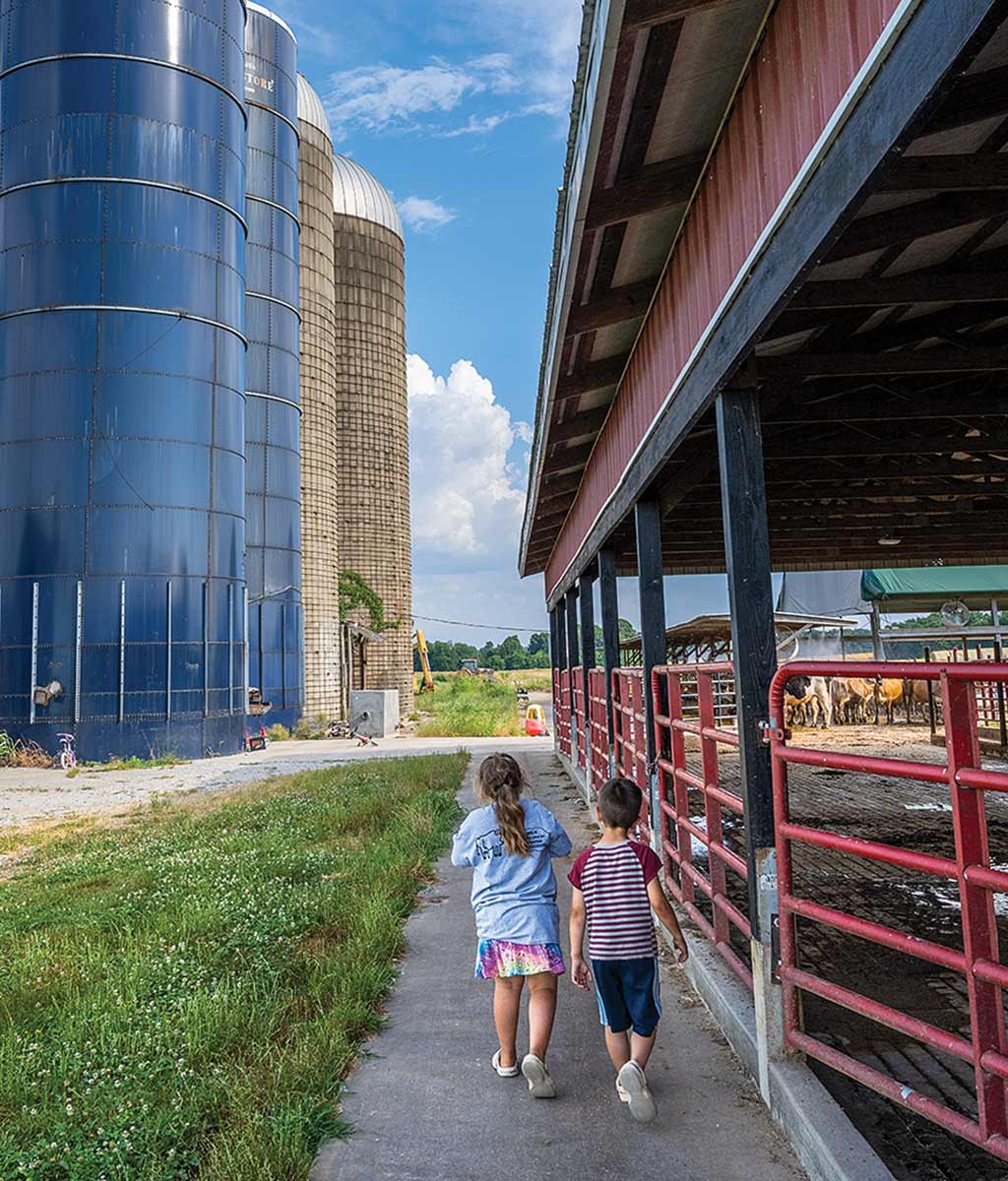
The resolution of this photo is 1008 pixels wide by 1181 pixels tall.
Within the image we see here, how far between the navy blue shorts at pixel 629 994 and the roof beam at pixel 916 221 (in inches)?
111

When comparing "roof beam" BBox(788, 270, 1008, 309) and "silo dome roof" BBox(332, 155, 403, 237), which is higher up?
"silo dome roof" BBox(332, 155, 403, 237)

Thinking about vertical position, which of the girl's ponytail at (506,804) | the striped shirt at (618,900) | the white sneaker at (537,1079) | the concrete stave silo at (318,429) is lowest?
the white sneaker at (537,1079)

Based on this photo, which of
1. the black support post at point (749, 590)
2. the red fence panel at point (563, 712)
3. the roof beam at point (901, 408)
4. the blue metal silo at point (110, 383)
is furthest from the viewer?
the blue metal silo at point (110, 383)

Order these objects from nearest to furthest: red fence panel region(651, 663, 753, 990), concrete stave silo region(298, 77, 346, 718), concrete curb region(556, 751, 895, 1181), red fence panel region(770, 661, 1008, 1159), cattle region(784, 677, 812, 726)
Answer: red fence panel region(770, 661, 1008, 1159) → concrete curb region(556, 751, 895, 1181) → red fence panel region(651, 663, 753, 990) → cattle region(784, 677, 812, 726) → concrete stave silo region(298, 77, 346, 718)

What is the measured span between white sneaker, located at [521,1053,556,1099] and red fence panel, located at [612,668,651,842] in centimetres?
234

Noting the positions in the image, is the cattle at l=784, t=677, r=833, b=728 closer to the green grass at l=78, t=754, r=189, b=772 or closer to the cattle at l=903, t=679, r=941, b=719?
the cattle at l=903, t=679, r=941, b=719

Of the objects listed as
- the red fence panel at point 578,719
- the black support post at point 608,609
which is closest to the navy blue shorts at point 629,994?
the black support post at point 608,609

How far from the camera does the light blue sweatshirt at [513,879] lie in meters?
3.62

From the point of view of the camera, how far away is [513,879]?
12.0 feet

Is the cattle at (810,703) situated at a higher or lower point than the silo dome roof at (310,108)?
lower

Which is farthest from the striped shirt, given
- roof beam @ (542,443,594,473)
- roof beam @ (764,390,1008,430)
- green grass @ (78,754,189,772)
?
green grass @ (78,754,189,772)

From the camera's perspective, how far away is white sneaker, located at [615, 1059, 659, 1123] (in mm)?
3230

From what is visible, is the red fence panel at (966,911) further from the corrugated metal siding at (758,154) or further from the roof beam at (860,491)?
the roof beam at (860,491)

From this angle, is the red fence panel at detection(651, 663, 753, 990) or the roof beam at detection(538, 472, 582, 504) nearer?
the red fence panel at detection(651, 663, 753, 990)
